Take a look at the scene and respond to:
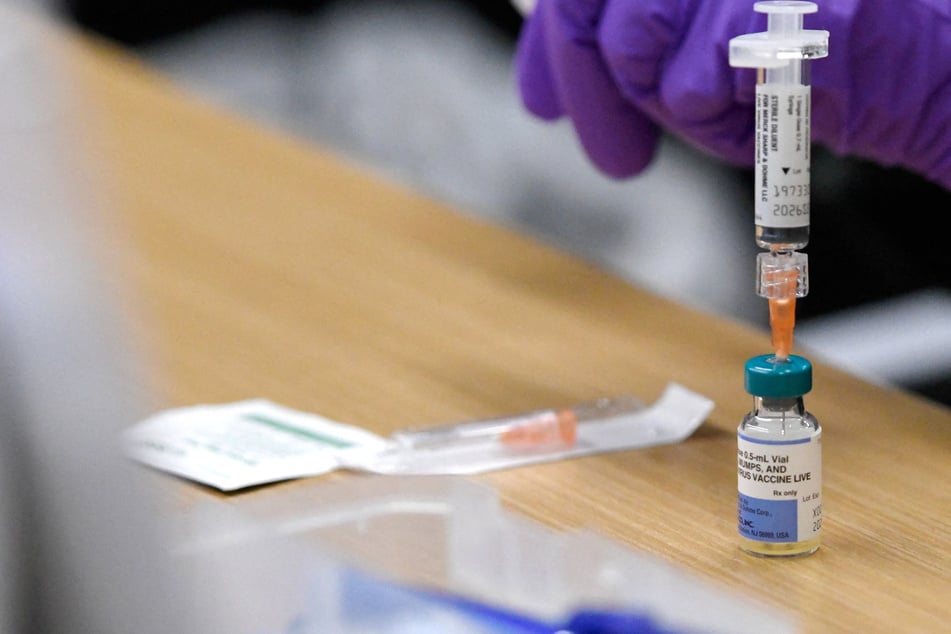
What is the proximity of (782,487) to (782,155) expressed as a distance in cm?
15

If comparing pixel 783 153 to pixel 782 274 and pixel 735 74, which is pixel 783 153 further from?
pixel 735 74

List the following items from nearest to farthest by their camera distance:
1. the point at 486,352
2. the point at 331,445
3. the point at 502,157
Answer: the point at 331,445
the point at 486,352
the point at 502,157

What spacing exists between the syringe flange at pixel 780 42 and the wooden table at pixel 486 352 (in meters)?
0.22

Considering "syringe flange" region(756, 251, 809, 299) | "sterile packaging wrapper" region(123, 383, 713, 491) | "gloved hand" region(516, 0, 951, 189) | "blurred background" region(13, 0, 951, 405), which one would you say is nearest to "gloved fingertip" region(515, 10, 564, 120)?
"gloved hand" region(516, 0, 951, 189)

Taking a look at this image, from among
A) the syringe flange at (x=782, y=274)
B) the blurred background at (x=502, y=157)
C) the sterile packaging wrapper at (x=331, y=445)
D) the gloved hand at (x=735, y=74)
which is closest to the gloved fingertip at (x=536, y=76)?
the gloved hand at (x=735, y=74)

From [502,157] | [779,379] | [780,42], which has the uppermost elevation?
[780,42]

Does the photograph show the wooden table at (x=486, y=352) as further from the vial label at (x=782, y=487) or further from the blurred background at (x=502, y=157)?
the blurred background at (x=502, y=157)

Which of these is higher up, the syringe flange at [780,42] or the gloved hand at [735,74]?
the syringe flange at [780,42]

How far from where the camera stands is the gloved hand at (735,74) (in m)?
0.71

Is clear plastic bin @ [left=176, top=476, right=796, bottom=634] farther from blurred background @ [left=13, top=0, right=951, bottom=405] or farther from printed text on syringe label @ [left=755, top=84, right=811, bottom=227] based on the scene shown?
blurred background @ [left=13, top=0, right=951, bottom=405]

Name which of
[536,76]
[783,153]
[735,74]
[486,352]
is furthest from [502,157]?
[783,153]

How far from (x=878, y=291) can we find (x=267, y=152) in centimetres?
95

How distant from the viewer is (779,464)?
568 mm

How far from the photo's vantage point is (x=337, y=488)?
2.20 feet
